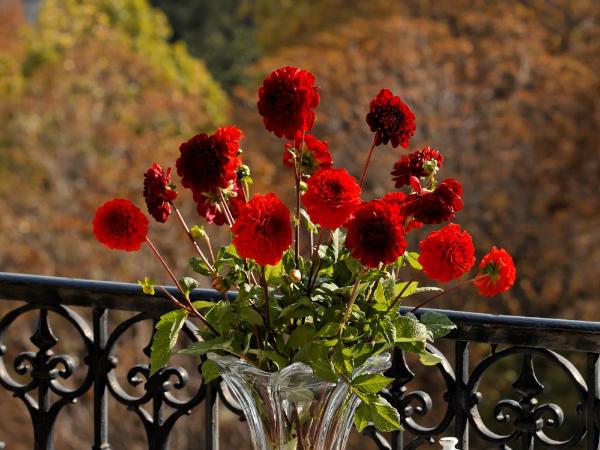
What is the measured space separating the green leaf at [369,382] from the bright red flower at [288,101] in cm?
33

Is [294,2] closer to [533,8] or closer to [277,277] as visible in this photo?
[533,8]

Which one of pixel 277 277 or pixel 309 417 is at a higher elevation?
pixel 277 277

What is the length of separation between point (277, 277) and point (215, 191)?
169 mm

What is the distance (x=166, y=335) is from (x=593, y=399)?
2.20ft

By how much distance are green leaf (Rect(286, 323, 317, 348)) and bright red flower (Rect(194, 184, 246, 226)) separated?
0.60ft

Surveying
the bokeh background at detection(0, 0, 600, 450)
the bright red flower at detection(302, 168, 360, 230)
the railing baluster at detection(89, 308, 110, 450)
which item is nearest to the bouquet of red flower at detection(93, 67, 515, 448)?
the bright red flower at detection(302, 168, 360, 230)

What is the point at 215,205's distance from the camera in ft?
5.04

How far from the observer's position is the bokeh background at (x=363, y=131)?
8.39 metres

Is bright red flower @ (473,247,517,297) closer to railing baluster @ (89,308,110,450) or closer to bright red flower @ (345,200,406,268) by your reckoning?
bright red flower @ (345,200,406,268)

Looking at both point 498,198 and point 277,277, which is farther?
point 498,198

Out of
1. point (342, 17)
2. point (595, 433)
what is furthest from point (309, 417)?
point (342, 17)

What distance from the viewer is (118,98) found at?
939cm

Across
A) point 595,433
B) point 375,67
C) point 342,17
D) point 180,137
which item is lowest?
point 595,433

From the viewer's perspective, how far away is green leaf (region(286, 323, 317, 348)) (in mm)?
1518
